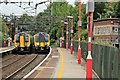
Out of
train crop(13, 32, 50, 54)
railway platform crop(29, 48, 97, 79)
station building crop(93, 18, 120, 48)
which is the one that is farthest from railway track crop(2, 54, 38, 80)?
station building crop(93, 18, 120, 48)

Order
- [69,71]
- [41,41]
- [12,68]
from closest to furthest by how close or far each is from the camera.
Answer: [69,71] < [12,68] < [41,41]

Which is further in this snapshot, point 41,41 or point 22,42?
point 41,41

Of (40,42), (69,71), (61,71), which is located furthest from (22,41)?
(61,71)

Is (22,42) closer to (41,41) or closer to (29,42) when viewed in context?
(29,42)

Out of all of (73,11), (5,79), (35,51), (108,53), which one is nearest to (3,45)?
(73,11)

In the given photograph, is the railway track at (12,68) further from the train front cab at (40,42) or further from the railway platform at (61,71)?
the train front cab at (40,42)

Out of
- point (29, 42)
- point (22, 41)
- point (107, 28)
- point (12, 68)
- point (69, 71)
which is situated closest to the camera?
point (69, 71)

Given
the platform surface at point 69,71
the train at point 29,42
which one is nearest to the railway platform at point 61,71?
the platform surface at point 69,71

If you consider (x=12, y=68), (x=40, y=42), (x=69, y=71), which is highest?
(x=40, y=42)

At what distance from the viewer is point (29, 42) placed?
5444 cm

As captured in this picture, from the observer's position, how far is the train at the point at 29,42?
53.7 meters

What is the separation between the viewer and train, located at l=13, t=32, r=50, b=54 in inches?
2112

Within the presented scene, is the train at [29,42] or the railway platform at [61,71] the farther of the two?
the train at [29,42]

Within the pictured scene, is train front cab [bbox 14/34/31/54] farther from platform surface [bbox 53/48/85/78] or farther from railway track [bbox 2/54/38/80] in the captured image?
platform surface [bbox 53/48/85/78]
